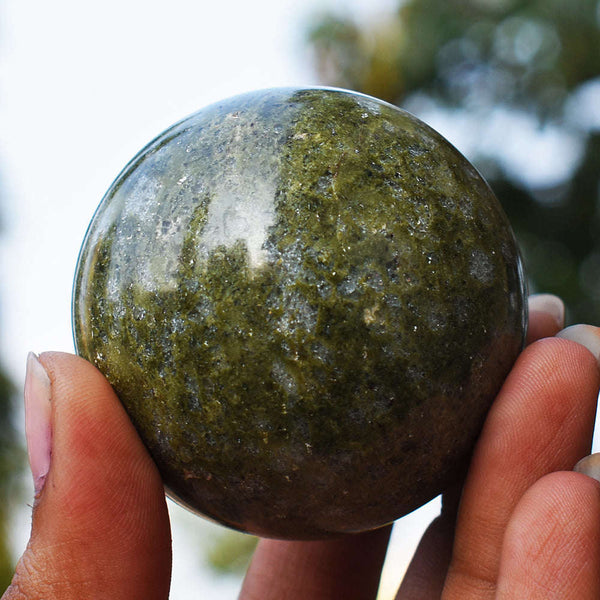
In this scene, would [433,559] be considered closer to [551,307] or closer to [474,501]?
[474,501]

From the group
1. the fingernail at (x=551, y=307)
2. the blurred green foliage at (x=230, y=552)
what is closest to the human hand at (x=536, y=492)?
the fingernail at (x=551, y=307)

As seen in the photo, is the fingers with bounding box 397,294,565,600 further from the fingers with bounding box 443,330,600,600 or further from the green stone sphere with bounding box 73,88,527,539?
the green stone sphere with bounding box 73,88,527,539

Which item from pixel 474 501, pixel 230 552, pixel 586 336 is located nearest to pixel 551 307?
pixel 586 336

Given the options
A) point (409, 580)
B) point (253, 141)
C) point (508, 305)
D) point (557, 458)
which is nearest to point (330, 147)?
point (253, 141)

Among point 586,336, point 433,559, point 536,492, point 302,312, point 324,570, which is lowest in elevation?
point 324,570

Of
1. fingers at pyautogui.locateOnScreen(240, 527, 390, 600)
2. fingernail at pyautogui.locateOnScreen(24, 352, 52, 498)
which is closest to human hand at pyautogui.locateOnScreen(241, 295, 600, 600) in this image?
fingers at pyautogui.locateOnScreen(240, 527, 390, 600)

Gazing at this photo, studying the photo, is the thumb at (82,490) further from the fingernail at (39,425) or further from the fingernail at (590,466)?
the fingernail at (590,466)
